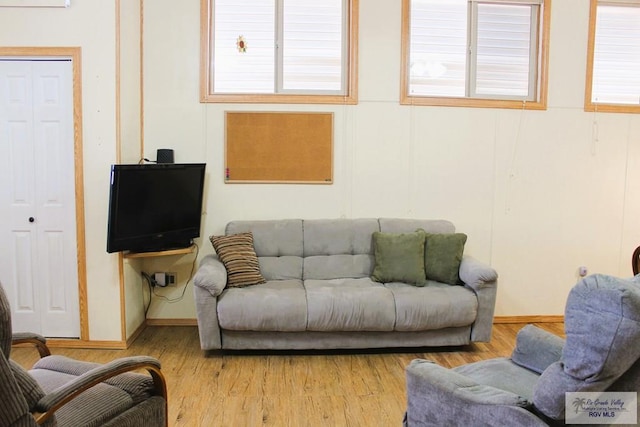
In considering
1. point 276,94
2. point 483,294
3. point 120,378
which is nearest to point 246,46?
point 276,94

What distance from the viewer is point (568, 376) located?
1.57 metres

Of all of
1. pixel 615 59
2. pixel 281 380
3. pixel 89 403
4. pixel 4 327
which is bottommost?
pixel 281 380

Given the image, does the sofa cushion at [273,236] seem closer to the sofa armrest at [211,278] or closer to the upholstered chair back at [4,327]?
the sofa armrest at [211,278]

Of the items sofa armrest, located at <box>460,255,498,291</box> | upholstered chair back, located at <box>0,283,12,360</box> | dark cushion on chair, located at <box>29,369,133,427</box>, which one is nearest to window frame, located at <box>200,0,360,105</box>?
sofa armrest, located at <box>460,255,498,291</box>

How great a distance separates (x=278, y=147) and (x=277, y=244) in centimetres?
88

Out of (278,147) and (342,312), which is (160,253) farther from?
(342,312)

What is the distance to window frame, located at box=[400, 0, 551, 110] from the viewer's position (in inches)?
175

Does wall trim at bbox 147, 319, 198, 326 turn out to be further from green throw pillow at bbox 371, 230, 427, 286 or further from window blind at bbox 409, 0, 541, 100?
window blind at bbox 409, 0, 541, 100

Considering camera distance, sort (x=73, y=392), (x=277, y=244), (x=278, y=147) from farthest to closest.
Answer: (x=278, y=147)
(x=277, y=244)
(x=73, y=392)

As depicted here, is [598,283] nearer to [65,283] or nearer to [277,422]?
[277,422]

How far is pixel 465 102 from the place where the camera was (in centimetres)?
452

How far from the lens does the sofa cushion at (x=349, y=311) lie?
3.64 meters

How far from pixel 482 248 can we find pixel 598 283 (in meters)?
3.16

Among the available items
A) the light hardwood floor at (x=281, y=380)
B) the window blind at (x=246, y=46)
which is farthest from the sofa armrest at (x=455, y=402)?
the window blind at (x=246, y=46)
